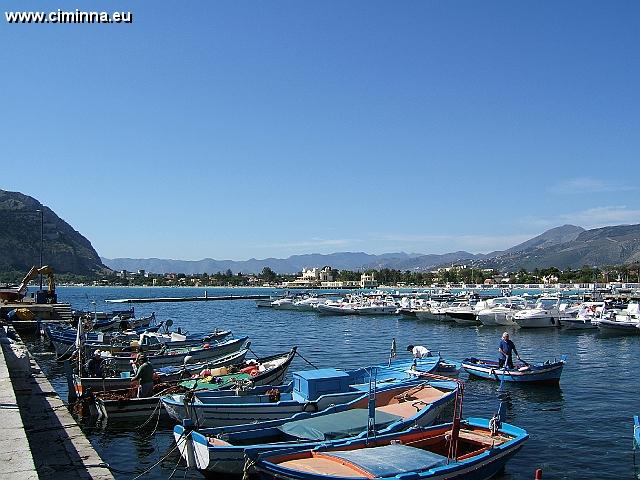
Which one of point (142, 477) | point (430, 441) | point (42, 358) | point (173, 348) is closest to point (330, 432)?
point (430, 441)

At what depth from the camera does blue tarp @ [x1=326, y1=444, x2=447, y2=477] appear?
12.9 m

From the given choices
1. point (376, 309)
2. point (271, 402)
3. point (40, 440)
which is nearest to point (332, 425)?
point (271, 402)

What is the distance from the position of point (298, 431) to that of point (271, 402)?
335cm

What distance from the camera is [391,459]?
13453 millimetres

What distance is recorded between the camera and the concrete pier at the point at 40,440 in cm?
1130

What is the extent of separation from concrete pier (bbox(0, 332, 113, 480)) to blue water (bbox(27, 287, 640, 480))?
5.54ft

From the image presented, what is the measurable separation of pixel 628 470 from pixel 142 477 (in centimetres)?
1310

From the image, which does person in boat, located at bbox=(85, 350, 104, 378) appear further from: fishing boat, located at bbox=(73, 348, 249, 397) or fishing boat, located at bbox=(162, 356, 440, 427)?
fishing boat, located at bbox=(162, 356, 440, 427)

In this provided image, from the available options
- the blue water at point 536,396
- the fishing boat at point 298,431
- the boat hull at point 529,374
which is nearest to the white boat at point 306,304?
the blue water at point 536,396

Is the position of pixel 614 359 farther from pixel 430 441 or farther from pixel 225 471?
pixel 225 471

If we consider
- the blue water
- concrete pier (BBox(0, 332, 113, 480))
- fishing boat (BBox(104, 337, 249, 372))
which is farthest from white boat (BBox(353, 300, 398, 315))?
concrete pier (BBox(0, 332, 113, 480))

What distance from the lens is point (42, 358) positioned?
37469 mm

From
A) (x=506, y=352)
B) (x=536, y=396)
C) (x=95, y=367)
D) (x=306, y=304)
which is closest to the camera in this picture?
(x=95, y=367)

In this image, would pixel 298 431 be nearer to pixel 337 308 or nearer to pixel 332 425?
pixel 332 425
